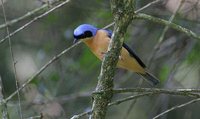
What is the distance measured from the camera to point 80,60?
6.36m

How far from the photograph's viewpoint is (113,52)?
2582 millimetres

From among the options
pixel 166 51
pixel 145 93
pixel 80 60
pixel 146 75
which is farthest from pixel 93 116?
pixel 80 60

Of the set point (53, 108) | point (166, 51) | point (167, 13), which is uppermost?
point (167, 13)

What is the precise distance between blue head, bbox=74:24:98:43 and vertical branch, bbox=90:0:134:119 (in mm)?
2156

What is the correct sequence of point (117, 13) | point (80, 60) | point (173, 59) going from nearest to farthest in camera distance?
point (117, 13)
point (173, 59)
point (80, 60)

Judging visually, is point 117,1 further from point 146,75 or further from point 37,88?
point 37,88

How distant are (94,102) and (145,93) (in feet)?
0.91

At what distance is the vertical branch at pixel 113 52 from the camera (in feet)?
8.39

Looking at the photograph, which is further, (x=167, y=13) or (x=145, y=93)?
(x=167, y=13)

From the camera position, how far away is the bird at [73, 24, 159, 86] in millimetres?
4868

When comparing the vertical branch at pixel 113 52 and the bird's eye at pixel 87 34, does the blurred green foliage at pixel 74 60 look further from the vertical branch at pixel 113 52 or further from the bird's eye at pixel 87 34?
the vertical branch at pixel 113 52

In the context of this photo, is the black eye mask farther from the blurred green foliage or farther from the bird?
the blurred green foliage

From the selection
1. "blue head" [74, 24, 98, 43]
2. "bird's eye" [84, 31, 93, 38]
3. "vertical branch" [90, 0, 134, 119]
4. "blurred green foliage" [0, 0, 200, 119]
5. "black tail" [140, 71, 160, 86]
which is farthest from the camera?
"blurred green foliage" [0, 0, 200, 119]

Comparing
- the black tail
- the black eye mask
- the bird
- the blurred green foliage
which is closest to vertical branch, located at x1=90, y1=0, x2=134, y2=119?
the bird
